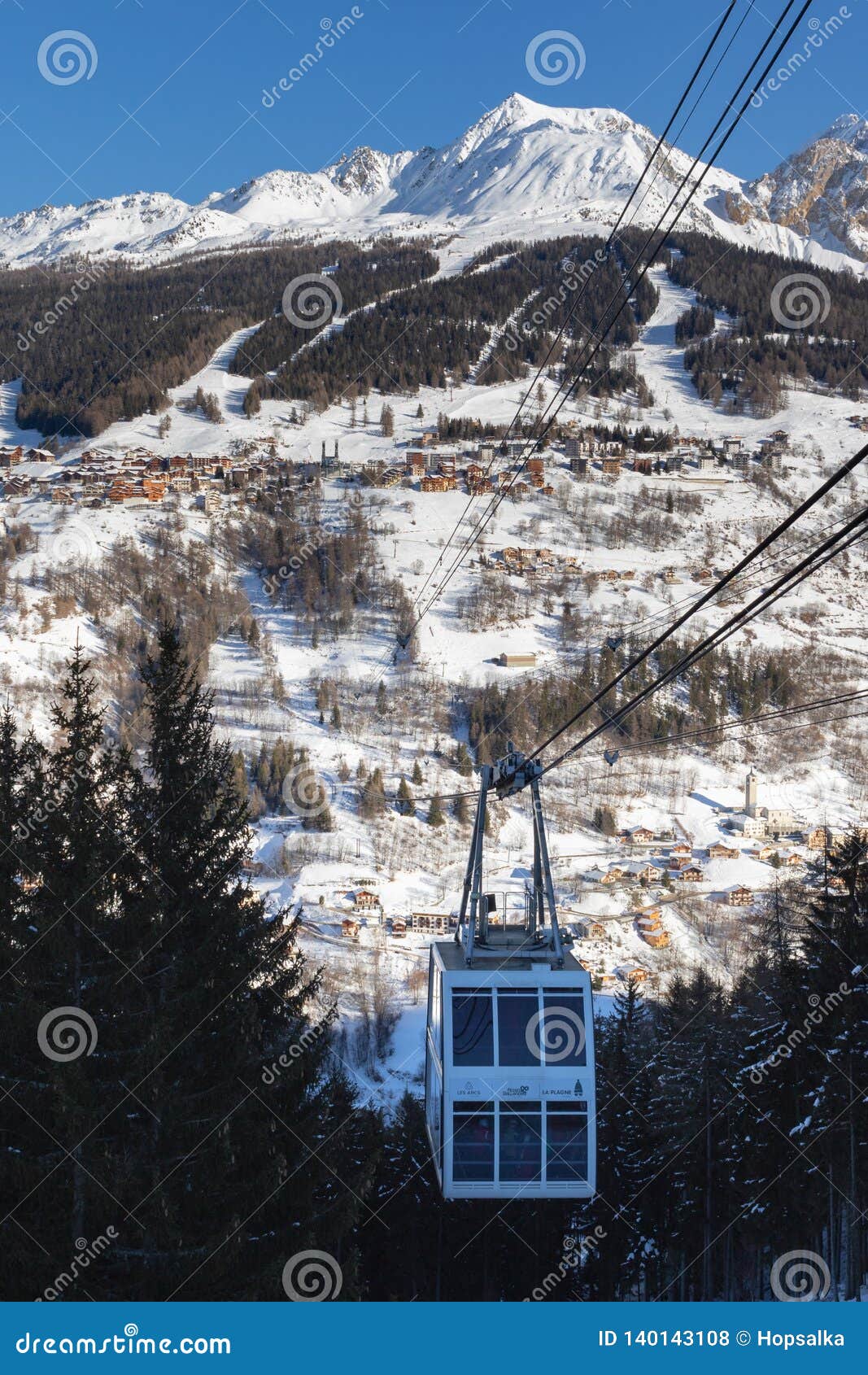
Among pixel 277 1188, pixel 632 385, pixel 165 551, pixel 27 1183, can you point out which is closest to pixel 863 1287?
pixel 277 1188

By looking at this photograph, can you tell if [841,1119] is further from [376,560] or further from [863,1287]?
[376,560]

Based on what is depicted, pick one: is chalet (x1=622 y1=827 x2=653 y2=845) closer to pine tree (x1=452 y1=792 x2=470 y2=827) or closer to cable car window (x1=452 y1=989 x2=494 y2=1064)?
pine tree (x1=452 y1=792 x2=470 y2=827)

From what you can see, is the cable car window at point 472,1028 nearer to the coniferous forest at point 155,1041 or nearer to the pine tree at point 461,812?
the coniferous forest at point 155,1041

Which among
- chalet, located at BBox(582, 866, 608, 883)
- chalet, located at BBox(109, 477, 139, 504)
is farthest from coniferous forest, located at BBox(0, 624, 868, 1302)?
chalet, located at BBox(109, 477, 139, 504)

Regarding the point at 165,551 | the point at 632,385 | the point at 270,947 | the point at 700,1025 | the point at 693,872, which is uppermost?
the point at 632,385

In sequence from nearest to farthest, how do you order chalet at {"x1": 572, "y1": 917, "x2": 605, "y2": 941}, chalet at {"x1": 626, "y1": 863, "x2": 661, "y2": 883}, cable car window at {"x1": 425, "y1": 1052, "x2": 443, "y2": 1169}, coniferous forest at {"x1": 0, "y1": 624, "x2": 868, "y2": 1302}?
coniferous forest at {"x1": 0, "y1": 624, "x2": 868, "y2": 1302}
cable car window at {"x1": 425, "y1": 1052, "x2": 443, "y2": 1169}
chalet at {"x1": 572, "y1": 917, "x2": 605, "y2": 941}
chalet at {"x1": 626, "y1": 863, "x2": 661, "y2": 883}

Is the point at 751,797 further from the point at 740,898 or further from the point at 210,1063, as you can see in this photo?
the point at 210,1063

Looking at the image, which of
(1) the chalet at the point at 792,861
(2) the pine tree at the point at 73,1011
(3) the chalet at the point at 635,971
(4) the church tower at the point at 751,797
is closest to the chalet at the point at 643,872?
(1) the chalet at the point at 792,861

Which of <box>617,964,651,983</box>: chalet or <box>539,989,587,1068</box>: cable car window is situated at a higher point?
<box>539,989,587,1068</box>: cable car window

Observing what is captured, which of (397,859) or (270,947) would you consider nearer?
(270,947)
